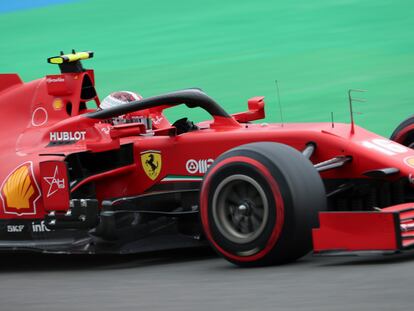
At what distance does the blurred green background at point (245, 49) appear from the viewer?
1608 centimetres

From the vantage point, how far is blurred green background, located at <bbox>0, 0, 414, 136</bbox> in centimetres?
1608

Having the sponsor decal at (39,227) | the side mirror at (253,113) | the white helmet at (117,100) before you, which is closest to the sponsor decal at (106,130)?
the white helmet at (117,100)

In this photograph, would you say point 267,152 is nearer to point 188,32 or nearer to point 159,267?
point 159,267

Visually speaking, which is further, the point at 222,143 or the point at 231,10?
the point at 231,10

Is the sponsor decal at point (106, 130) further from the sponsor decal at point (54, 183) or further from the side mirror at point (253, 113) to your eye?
the side mirror at point (253, 113)

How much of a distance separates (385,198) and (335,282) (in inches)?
61.8

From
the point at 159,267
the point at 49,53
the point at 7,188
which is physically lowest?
the point at 159,267

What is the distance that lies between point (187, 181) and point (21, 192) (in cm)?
130

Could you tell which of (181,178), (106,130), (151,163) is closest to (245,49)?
(106,130)

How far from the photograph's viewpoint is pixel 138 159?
8344 mm

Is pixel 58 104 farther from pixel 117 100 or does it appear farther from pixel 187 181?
pixel 187 181

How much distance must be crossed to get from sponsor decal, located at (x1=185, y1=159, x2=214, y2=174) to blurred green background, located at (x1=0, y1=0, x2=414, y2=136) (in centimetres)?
620

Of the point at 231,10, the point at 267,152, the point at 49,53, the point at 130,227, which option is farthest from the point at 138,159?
the point at 231,10

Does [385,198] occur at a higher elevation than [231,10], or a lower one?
lower
